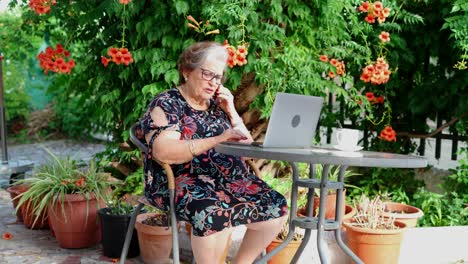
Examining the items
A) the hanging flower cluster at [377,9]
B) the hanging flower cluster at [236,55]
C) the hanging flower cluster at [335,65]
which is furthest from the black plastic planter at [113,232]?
the hanging flower cluster at [377,9]

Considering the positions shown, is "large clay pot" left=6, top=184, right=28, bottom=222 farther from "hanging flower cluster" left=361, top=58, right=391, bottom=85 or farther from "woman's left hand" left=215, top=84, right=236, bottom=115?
"hanging flower cluster" left=361, top=58, right=391, bottom=85

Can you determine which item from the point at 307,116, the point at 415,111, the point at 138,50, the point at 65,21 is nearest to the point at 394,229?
the point at 307,116

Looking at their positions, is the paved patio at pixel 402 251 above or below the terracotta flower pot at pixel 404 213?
below

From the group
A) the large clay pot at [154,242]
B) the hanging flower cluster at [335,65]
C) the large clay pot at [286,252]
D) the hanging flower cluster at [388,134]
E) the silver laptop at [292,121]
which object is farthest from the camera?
the hanging flower cluster at [388,134]

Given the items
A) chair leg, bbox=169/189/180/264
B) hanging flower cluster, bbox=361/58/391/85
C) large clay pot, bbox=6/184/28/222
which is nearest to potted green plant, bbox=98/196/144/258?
large clay pot, bbox=6/184/28/222

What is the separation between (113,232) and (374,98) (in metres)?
2.20

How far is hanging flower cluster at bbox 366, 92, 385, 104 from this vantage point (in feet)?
13.6

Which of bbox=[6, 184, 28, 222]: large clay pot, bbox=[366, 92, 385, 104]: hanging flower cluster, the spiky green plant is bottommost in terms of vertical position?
bbox=[6, 184, 28, 222]: large clay pot

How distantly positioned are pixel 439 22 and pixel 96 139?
Result: 5957 mm

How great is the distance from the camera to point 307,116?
2.09m

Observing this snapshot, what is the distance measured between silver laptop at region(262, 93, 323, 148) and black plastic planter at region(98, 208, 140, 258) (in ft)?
4.13

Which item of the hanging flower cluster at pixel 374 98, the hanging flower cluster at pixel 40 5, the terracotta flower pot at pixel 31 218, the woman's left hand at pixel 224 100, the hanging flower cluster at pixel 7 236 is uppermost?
the hanging flower cluster at pixel 40 5

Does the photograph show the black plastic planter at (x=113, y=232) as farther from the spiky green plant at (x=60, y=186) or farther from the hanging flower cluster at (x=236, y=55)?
the hanging flower cluster at (x=236, y=55)

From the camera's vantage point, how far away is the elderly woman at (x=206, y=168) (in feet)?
6.91
